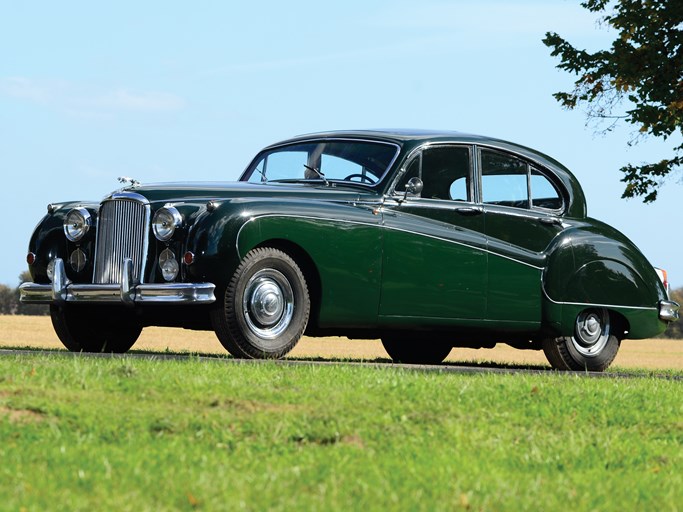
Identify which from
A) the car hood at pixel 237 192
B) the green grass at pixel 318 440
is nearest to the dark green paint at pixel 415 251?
the car hood at pixel 237 192

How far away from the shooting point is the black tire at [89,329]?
456 inches

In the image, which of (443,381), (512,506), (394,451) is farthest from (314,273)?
(512,506)

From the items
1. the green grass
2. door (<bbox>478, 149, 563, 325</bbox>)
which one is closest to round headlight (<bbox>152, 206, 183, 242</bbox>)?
the green grass

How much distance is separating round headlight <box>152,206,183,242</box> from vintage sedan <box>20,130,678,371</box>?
0.05 ft

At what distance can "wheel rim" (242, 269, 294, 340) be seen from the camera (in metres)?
9.83

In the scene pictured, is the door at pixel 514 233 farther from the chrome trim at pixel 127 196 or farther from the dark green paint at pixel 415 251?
the chrome trim at pixel 127 196

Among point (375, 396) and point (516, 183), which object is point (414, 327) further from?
point (375, 396)

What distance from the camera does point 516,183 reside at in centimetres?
1230

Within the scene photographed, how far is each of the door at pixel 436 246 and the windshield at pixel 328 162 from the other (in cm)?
32

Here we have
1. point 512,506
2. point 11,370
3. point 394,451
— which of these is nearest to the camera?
point 512,506

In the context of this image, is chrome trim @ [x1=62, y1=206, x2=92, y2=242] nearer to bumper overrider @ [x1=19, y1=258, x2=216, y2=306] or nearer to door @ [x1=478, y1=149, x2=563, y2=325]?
bumper overrider @ [x1=19, y1=258, x2=216, y2=306]

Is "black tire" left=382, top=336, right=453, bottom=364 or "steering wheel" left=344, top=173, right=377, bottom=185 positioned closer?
"steering wheel" left=344, top=173, right=377, bottom=185

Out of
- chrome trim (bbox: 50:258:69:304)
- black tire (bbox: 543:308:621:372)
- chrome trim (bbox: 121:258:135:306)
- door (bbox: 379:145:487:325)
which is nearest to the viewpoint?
chrome trim (bbox: 121:258:135:306)

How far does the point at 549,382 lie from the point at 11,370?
4.09m
